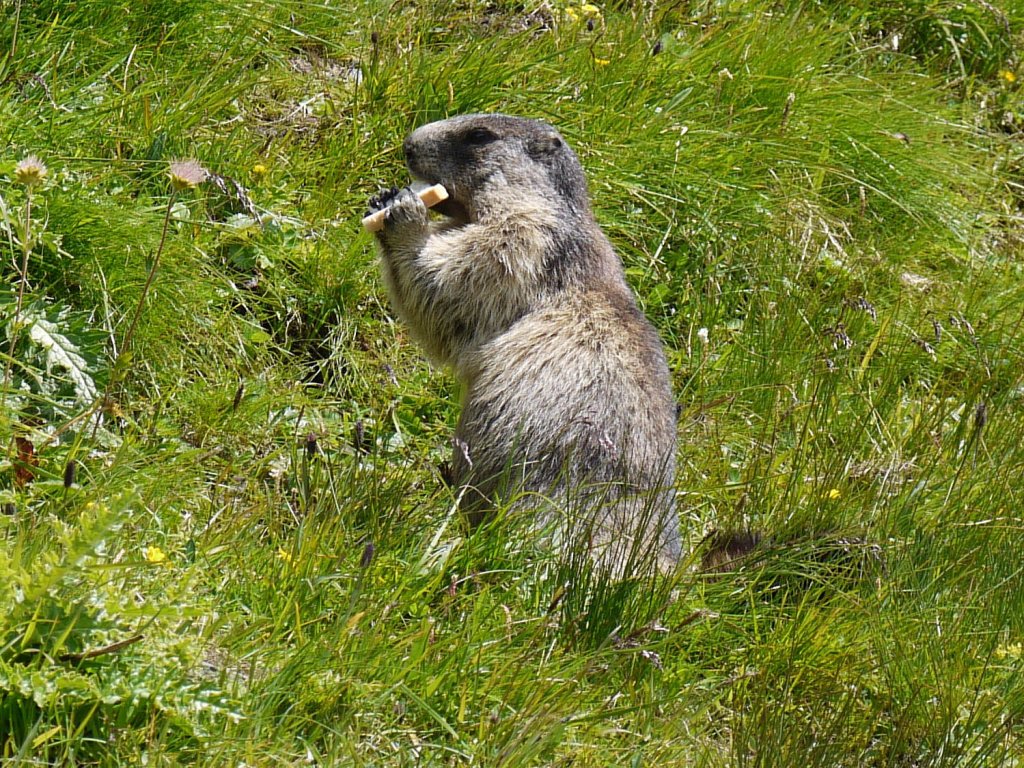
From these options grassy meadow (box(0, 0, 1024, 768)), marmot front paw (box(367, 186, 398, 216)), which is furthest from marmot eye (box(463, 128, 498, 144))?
grassy meadow (box(0, 0, 1024, 768))

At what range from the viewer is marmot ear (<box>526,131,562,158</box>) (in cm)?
570

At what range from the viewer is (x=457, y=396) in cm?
595

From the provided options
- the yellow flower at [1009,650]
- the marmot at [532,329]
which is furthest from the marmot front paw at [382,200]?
the yellow flower at [1009,650]

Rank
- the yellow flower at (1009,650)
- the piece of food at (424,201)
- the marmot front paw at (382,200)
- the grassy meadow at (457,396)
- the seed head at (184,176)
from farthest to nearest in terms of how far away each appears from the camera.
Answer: the marmot front paw at (382,200)
the piece of food at (424,201)
the yellow flower at (1009,650)
the grassy meadow at (457,396)
the seed head at (184,176)

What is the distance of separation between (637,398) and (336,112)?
2.52 metres

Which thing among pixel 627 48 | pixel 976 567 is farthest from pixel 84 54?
pixel 976 567

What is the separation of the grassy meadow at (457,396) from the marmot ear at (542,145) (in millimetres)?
881

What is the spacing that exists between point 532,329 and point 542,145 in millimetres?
956

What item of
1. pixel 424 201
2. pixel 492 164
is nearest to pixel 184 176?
pixel 424 201

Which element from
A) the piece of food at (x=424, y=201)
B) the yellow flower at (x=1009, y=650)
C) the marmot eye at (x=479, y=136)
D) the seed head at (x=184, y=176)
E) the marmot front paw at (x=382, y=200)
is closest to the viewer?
the seed head at (x=184, y=176)

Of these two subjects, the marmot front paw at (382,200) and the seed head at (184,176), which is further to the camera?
the marmot front paw at (382,200)

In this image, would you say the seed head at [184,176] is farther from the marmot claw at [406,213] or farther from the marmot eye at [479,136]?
the marmot eye at [479,136]

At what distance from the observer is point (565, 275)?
5438 mm

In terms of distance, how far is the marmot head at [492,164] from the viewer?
18.4ft
